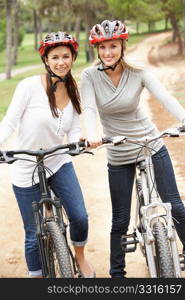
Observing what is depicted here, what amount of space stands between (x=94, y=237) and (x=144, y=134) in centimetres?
226

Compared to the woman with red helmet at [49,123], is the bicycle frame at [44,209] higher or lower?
lower

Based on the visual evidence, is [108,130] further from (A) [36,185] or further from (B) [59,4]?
(B) [59,4]

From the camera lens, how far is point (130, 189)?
4.88 m

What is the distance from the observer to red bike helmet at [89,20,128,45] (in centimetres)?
451

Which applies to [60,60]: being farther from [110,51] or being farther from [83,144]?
[83,144]

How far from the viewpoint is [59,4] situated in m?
51.0

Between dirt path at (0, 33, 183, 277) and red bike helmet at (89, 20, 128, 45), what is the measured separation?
0.41 meters

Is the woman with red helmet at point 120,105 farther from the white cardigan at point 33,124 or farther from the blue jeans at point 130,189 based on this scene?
the white cardigan at point 33,124

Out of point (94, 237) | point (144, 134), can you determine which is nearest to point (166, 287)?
point (144, 134)

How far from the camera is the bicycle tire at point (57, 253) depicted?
4137 millimetres

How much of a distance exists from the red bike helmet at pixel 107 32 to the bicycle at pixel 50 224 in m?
0.85

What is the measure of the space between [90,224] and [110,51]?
10.2 ft

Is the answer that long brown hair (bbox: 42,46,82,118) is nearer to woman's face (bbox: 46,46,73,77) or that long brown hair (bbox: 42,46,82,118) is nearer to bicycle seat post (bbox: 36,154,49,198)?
woman's face (bbox: 46,46,73,77)

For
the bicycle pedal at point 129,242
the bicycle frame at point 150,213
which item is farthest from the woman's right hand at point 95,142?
the bicycle pedal at point 129,242
